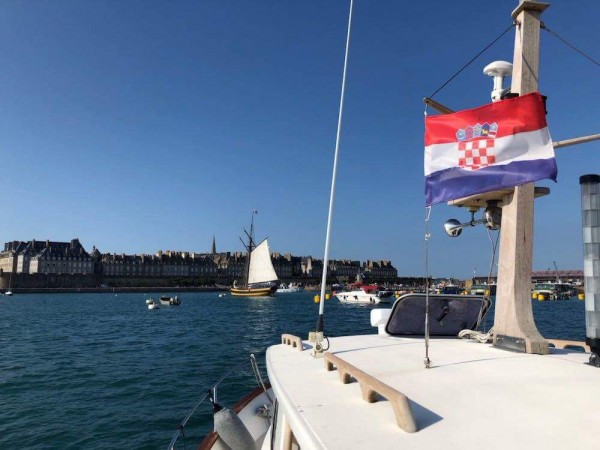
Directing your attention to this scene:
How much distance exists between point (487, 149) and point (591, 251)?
1.94 meters

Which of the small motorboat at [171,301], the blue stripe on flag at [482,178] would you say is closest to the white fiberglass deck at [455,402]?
the blue stripe on flag at [482,178]

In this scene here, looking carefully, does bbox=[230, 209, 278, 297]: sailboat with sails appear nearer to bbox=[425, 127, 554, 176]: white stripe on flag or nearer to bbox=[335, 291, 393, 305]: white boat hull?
bbox=[335, 291, 393, 305]: white boat hull

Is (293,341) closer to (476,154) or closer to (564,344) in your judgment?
(476,154)

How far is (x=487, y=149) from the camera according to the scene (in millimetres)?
6406

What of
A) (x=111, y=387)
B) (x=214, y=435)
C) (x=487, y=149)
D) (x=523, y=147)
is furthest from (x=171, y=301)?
(x=523, y=147)

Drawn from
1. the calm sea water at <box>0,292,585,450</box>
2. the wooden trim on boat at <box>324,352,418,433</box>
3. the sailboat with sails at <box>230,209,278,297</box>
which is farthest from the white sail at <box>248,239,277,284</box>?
the wooden trim on boat at <box>324,352,418,433</box>

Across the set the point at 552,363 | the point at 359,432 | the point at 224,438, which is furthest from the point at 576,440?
the point at 224,438

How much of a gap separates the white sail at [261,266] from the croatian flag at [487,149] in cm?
10577

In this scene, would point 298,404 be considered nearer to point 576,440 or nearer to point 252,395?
point 576,440

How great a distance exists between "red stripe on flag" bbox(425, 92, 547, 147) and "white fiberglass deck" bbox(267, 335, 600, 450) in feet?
10.5

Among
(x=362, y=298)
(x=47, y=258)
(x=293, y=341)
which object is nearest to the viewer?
(x=293, y=341)

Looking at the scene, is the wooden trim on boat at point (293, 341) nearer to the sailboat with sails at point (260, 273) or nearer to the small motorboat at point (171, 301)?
the small motorboat at point (171, 301)

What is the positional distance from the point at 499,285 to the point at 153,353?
2126 centimetres

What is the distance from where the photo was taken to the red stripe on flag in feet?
20.2
